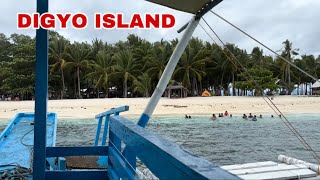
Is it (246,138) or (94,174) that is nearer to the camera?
(94,174)

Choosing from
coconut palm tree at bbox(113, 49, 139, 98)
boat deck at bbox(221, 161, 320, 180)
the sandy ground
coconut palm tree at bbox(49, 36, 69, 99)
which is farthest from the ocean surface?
coconut palm tree at bbox(49, 36, 69, 99)

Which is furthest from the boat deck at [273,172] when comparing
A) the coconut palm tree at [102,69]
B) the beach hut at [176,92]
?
the beach hut at [176,92]

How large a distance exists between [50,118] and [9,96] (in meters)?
46.8

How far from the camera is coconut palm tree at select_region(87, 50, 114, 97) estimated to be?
4649 centimetres

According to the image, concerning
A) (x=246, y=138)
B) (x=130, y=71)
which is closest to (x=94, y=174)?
(x=246, y=138)

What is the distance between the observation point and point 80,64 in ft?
158

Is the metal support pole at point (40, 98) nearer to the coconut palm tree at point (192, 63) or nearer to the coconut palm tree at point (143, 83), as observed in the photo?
the coconut palm tree at point (143, 83)

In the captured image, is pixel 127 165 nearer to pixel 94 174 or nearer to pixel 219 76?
pixel 94 174

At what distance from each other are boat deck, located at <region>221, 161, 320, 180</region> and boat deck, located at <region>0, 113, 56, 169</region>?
141 inches

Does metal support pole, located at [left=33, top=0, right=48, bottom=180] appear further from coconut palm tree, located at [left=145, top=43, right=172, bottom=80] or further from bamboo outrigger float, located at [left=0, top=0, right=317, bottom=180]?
coconut palm tree, located at [left=145, top=43, right=172, bottom=80]

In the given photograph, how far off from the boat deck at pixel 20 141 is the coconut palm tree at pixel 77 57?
38.3 meters

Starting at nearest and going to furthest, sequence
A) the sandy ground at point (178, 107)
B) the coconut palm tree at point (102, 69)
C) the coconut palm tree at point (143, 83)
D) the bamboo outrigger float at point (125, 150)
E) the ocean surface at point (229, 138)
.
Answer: the bamboo outrigger float at point (125, 150) < the ocean surface at point (229, 138) < the sandy ground at point (178, 107) < the coconut palm tree at point (143, 83) < the coconut palm tree at point (102, 69)

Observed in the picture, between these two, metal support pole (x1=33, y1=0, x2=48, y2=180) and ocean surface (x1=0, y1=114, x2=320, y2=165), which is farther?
ocean surface (x1=0, y1=114, x2=320, y2=165)

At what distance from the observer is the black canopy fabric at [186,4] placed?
414 centimetres
